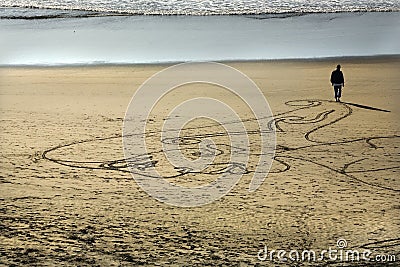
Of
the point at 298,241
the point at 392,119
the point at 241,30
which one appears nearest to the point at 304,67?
the point at 241,30

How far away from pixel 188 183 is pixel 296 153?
1.25 metres

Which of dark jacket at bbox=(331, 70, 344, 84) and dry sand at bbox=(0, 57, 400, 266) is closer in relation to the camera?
dry sand at bbox=(0, 57, 400, 266)

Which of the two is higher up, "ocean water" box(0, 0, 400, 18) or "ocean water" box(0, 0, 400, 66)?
"ocean water" box(0, 0, 400, 18)

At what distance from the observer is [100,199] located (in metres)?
5.51

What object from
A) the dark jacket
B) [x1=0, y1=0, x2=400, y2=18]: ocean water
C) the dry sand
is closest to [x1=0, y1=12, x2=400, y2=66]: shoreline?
[x1=0, y1=0, x2=400, y2=18]: ocean water

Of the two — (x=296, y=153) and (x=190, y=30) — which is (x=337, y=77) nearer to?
(x=296, y=153)

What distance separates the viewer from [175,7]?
46.6ft

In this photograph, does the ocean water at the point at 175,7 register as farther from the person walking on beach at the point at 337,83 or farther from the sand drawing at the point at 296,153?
the sand drawing at the point at 296,153

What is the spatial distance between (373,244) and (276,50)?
7.99 meters

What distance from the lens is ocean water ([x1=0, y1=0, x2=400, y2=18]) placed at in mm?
14031

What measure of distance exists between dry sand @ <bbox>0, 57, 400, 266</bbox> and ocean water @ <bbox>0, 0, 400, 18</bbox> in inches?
184

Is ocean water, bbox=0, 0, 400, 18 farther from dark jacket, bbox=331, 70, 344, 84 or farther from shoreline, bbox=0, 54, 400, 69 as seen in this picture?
dark jacket, bbox=331, 70, 344, 84

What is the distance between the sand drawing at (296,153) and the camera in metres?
6.21

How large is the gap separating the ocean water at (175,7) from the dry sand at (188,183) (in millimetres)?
4683
